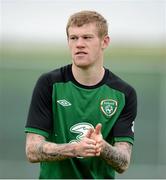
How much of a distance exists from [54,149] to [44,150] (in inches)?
2.5

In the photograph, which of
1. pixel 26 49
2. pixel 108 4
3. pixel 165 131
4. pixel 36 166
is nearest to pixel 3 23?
pixel 26 49

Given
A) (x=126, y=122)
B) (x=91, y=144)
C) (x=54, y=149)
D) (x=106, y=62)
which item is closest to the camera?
(x=91, y=144)

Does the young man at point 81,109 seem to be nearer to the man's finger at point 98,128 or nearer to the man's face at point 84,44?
the man's face at point 84,44

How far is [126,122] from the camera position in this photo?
3236mm

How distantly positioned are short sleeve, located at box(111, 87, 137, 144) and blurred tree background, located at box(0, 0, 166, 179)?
91.8 inches

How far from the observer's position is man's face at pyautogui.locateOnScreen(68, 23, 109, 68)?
3104mm

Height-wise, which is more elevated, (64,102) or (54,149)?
(64,102)

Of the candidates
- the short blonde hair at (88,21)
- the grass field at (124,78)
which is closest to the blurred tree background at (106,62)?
the grass field at (124,78)

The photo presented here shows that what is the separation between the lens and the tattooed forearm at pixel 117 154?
118 inches

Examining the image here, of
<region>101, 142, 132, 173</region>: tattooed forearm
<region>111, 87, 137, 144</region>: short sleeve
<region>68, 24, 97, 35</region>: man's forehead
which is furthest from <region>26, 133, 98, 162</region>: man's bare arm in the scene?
<region>68, 24, 97, 35</region>: man's forehead

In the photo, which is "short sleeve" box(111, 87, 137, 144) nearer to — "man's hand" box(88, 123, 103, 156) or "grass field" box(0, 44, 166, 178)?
"man's hand" box(88, 123, 103, 156)

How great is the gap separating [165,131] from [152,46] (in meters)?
0.82

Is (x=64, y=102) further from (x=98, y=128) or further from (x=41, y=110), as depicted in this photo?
(x=98, y=128)

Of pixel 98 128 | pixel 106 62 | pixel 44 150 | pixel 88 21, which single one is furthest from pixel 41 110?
pixel 106 62
